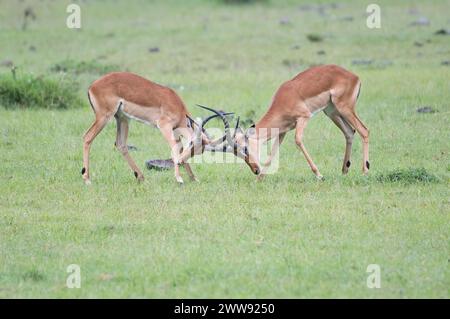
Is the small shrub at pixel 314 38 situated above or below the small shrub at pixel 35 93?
above

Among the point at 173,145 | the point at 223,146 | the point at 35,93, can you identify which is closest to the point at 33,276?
the point at 173,145

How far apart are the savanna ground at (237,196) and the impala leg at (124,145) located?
0.35ft

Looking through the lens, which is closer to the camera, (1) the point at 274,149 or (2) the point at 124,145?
(2) the point at 124,145

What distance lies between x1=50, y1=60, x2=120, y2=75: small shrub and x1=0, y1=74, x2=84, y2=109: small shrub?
Answer: 2.39 meters

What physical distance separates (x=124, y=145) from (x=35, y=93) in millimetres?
4188

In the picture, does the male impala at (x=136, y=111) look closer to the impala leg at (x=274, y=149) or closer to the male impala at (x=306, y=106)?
the male impala at (x=306, y=106)

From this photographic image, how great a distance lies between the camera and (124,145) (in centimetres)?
1012

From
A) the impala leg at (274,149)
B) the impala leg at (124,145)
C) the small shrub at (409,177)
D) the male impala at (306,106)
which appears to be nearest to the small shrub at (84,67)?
the impala leg at (124,145)

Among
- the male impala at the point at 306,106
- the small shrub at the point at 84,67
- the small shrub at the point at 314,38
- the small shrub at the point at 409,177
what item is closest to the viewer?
the small shrub at the point at 409,177

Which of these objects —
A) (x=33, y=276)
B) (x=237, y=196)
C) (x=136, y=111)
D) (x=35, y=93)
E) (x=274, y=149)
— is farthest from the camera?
(x=35, y=93)

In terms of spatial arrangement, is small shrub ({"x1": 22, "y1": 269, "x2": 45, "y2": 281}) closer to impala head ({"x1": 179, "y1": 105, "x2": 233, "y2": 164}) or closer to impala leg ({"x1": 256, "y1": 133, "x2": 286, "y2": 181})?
impala head ({"x1": 179, "y1": 105, "x2": 233, "y2": 164})

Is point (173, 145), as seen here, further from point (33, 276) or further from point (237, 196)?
point (33, 276)

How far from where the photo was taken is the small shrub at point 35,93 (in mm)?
13820

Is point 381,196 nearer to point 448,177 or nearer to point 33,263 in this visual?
point 448,177
